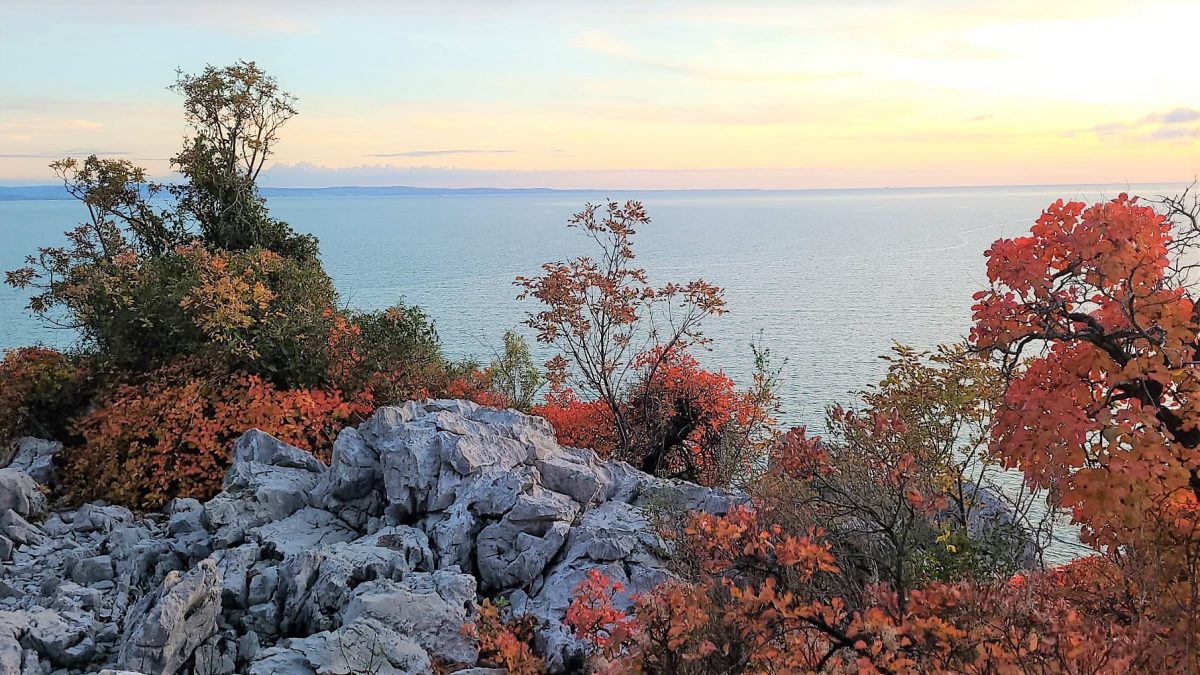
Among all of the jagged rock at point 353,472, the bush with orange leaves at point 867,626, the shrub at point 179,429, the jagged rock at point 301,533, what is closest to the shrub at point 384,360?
the shrub at point 179,429

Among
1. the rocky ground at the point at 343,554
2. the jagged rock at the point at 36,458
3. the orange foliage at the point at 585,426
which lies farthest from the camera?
the orange foliage at the point at 585,426

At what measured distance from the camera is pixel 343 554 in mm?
9648

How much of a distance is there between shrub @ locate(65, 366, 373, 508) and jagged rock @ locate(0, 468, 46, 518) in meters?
1.05

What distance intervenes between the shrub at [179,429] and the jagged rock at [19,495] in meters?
1.05

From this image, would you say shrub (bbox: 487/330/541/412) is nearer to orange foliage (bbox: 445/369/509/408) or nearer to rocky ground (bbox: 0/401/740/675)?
orange foliage (bbox: 445/369/509/408)

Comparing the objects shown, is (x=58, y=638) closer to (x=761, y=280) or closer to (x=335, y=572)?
(x=335, y=572)

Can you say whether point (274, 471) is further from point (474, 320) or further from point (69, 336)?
point (69, 336)

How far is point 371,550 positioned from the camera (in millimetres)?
9766

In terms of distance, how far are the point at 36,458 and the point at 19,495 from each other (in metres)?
2.76

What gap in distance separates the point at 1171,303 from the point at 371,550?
323 inches

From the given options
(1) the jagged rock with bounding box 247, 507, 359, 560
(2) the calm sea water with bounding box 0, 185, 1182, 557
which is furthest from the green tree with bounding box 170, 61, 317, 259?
(1) the jagged rock with bounding box 247, 507, 359, 560

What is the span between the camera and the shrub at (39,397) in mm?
16109

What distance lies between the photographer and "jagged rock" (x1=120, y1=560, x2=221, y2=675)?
311 inches

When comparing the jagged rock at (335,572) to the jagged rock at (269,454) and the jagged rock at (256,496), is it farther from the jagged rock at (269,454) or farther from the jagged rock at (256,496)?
the jagged rock at (269,454)
